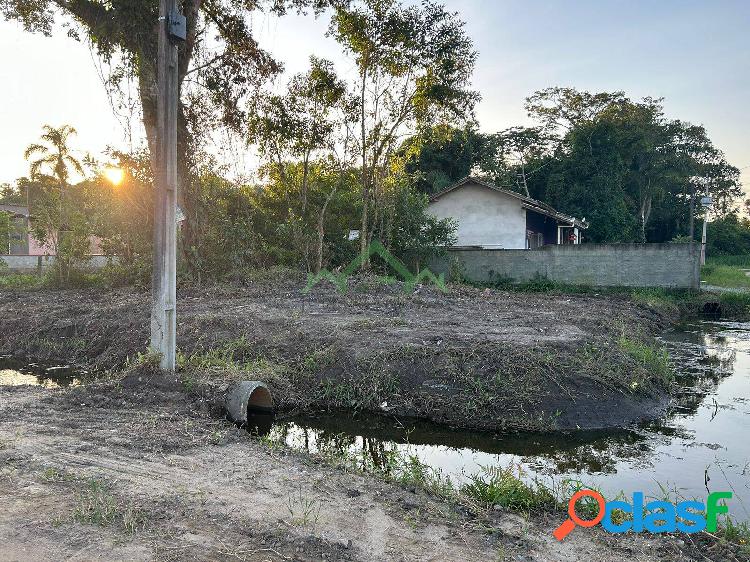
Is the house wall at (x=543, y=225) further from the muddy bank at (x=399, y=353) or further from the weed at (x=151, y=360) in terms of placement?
the weed at (x=151, y=360)

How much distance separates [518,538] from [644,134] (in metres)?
34.4

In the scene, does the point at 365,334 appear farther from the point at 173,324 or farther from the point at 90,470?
the point at 90,470

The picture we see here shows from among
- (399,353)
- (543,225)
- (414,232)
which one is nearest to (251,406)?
(399,353)

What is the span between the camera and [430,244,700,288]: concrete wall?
Answer: 17.7 meters

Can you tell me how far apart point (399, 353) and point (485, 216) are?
17.1 metres

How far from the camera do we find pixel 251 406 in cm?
644

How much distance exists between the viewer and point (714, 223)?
1629 inches

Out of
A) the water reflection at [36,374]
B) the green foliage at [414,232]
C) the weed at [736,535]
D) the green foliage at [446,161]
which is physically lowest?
the water reflection at [36,374]

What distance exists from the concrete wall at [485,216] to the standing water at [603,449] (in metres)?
16.3

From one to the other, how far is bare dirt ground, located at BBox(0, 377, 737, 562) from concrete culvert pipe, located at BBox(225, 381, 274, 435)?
82 cm

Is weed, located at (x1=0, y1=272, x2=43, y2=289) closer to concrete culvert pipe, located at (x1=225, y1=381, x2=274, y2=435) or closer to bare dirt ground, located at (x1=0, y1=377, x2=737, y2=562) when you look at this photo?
concrete culvert pipe, located at (x1=225, y1=381, x2=274, y2=435)

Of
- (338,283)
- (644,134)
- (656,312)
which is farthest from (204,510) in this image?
(644,134)

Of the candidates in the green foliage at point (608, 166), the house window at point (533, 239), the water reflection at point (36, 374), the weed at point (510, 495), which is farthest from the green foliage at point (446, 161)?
the weed at point (510, 495)

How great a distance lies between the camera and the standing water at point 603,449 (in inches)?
187
